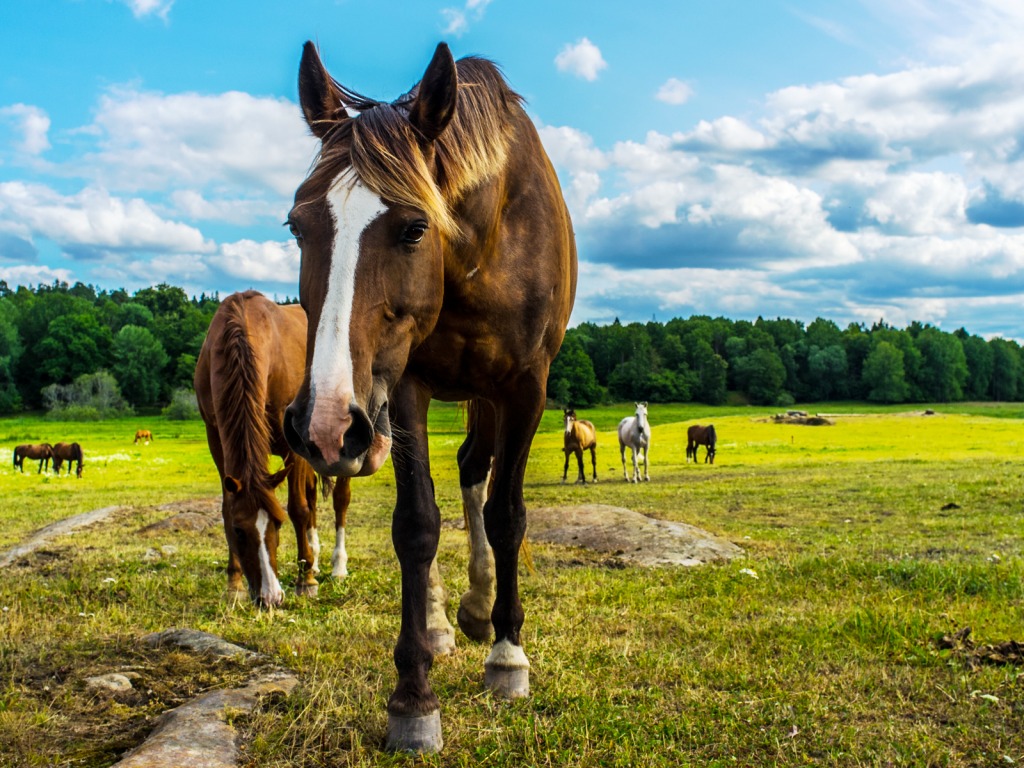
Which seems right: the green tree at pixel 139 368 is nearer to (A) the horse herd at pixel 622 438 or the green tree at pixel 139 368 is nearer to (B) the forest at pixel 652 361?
(B) the forest at pixel 652 361

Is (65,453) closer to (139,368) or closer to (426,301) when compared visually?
(426,301)

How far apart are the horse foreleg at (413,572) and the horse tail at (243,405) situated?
9.28 feet

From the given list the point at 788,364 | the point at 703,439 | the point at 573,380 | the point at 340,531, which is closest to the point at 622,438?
the point at 703,439

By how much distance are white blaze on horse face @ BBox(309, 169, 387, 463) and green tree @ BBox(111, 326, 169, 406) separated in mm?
91229

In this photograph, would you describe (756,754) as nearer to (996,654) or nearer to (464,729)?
(464,729)

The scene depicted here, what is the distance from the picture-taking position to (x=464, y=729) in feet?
11.4

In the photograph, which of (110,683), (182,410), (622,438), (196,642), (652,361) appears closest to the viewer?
(110,683)

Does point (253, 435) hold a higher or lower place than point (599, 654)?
higher

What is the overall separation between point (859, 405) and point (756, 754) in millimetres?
104278

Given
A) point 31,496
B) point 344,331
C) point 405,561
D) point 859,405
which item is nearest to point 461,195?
point 344,331

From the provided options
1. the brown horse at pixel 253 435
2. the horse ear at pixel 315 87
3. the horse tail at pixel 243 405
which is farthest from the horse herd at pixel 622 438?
the horse ear at pixel 315 87

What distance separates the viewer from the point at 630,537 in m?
9.02

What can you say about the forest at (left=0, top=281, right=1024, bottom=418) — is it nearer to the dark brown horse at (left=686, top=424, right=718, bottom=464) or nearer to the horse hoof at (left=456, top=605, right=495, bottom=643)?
the dark brown horse at (left=686, top=424, right=718, bottom=464)

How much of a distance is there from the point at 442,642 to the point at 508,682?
873mm
